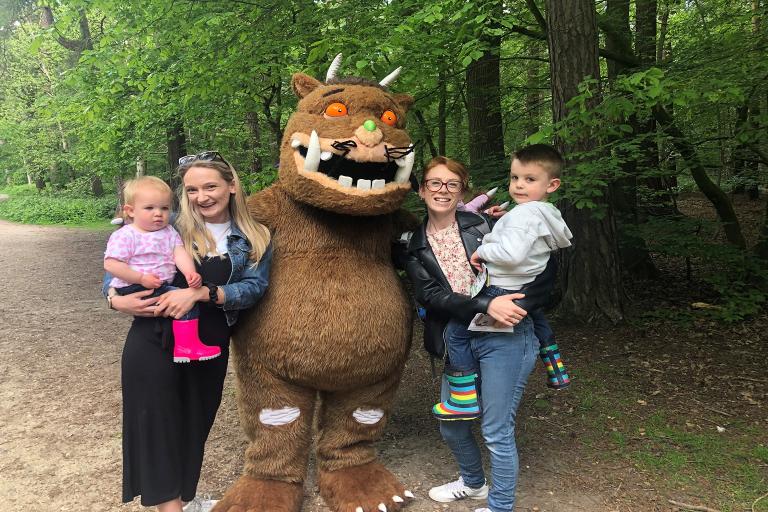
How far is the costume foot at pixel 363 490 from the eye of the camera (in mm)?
2703

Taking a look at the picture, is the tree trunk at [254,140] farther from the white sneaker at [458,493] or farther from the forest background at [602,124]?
the white sneaker at [458,493]

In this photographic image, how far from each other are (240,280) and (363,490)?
1.32 meters

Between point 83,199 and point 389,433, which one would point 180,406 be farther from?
point 83,199

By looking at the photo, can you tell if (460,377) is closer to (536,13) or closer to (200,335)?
(200,335)

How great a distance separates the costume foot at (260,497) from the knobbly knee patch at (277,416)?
1.03ft

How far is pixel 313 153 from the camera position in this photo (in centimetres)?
246

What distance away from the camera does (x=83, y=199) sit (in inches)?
830

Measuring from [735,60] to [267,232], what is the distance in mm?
4395

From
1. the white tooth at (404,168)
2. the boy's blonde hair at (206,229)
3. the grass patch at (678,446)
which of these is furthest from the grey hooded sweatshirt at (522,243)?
the grass patch at (678,446)

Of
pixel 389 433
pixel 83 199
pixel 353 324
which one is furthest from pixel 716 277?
pixel 83 199

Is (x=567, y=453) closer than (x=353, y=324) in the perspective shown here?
No

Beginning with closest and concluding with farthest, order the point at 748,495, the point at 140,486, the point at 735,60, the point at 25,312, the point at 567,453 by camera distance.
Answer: the point at 140,486 < the point at 748,495 < the point at 567,453 < the point at 735,60 < the point at 25,312

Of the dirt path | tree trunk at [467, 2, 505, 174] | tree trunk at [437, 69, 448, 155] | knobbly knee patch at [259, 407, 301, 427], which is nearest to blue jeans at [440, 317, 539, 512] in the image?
the dirt path

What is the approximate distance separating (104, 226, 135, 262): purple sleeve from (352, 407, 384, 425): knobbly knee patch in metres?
1.45
